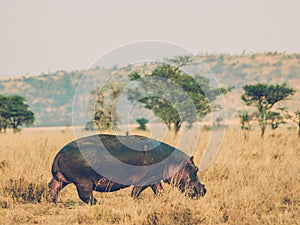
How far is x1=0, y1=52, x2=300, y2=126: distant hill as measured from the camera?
86750mm

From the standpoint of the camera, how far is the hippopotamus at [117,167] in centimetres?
730

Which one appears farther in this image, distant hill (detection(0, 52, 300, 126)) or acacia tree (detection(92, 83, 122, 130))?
distant hill (detection(0, 52, 300, 126))

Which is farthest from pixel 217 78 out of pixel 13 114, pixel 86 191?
pixel 86 191

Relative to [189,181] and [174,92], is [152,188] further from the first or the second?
[174,92]

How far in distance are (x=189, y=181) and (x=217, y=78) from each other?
87.3m

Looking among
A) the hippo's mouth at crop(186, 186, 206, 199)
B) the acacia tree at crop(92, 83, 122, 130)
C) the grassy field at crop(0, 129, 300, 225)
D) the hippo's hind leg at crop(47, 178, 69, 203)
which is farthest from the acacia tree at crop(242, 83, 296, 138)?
the hippo's hind leg at crop(47, 178, 69, 203)

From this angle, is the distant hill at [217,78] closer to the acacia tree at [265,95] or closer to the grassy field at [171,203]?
the acacia tree at [265,95]

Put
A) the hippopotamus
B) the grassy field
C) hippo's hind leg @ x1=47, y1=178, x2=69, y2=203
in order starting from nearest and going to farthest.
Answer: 1. the grassy field
2. the hippopotamus
3. hippo's hind leg @ x1=47, y1=178, x2=69, y2=203

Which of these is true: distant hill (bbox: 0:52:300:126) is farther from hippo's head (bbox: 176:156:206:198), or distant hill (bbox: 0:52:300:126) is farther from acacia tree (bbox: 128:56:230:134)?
hippo's head (bbox: 176:156:206:198)

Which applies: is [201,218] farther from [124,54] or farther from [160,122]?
[160,122]

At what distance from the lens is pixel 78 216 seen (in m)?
6.75

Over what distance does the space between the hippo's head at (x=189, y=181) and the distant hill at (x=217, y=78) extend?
7088 centimetres

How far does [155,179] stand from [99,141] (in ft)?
3.49

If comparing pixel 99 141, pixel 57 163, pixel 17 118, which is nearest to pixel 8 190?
pixel 57 163
